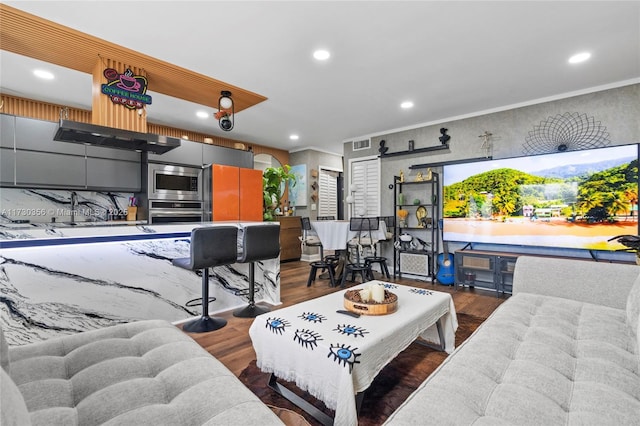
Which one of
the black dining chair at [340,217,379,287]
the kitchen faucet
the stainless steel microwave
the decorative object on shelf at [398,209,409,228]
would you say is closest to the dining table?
the black dining chair at [340,217,379,287]

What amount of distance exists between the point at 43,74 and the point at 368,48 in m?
3.39

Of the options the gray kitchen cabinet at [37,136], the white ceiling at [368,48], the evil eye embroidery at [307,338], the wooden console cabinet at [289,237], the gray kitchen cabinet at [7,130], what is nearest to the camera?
the evil eye embroidery at [307,338]

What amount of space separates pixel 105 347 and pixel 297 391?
1.01m

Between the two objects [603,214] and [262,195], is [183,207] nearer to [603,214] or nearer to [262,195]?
[262,195]

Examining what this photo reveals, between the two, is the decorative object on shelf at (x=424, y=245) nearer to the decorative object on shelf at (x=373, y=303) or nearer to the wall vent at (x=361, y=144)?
the wall vent at (x=361, y=144)

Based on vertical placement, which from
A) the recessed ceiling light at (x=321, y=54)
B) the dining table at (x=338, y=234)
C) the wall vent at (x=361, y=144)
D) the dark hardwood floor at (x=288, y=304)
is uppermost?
the recessed ceiling light at (x=321, y=54)

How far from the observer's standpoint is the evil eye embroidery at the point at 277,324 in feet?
5.07

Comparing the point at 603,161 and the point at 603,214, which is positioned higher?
the point at 603,161

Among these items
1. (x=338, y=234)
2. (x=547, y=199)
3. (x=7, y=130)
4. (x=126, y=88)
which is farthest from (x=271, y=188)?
(x=547, y=199)

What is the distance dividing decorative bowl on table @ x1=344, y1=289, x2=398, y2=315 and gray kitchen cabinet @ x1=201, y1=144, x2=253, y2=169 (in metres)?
4.07

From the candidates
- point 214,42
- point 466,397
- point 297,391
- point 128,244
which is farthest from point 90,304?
point 466,397

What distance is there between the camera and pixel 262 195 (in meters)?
5.41

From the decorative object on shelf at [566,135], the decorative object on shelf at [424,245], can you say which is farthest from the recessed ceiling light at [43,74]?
the decorative object on shelf at [566,135]

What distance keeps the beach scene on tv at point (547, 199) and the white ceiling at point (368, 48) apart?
2.77 ft
